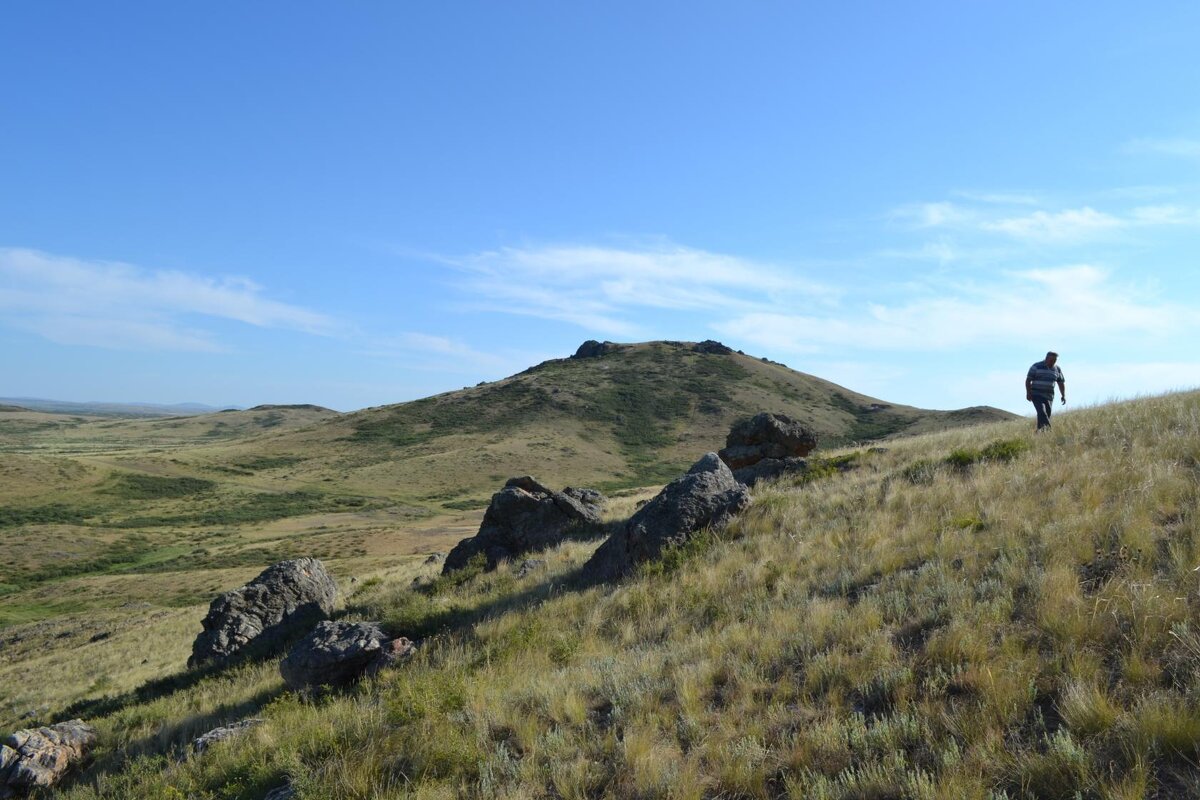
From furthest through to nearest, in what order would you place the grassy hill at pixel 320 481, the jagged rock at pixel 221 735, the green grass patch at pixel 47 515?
the green grass patch at pixel 47 515 → the grassy hill at pixel 320 481 → the jagged rock at pixel 221 735

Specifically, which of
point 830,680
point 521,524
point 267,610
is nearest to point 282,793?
point 830,680

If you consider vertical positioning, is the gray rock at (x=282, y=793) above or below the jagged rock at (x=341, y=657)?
above

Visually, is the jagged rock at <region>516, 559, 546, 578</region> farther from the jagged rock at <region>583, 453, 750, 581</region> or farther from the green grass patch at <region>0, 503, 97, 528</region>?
the green grass patch at <region>0, 503, 97, 528</region>

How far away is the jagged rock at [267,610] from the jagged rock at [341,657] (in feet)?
19.2

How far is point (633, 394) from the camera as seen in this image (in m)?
131

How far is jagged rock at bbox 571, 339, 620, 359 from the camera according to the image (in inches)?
6324

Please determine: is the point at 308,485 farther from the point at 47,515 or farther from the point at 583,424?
the point at 583,424

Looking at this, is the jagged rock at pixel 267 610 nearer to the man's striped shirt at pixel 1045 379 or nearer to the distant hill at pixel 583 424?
the man's striped shirt at pixel 1045 379

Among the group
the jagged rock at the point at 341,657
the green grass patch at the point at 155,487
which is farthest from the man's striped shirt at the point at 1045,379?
the green grass patch at the point at 155,487

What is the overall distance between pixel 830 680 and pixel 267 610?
15418 millimetres

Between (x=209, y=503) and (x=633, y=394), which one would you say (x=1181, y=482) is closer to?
(x=209, y=503)

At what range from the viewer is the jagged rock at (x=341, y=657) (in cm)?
892

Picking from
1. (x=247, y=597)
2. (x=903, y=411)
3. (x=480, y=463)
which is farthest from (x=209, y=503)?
(x=903, y=411)

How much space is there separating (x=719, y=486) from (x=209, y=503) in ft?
250
